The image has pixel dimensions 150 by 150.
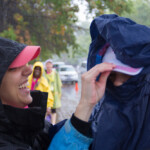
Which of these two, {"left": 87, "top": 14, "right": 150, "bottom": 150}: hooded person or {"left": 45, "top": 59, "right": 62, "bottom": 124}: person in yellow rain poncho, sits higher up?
{"left": 87, "top": 14, "right": 150, "bottom": 150}: hooded person

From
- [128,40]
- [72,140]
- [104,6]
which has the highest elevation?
[128,40]

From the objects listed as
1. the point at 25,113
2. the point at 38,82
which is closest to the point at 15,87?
the point at 25,113

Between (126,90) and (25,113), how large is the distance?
2.41 feet

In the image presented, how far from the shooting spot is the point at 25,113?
1.42 m

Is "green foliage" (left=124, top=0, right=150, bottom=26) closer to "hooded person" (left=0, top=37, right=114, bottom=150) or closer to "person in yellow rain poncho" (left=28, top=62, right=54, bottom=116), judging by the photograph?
"person in yellow rain poncho" (left=28, top=62, right=54, bottom=116)

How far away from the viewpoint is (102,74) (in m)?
1.28

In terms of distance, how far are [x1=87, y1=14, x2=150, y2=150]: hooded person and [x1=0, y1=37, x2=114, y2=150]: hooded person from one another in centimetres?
9

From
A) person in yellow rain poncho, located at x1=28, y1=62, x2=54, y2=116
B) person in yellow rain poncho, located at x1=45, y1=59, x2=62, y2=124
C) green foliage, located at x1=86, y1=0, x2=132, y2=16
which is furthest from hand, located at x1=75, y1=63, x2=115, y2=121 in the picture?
green foliage, located at x1=86, y1=0, x2=132, y2=16

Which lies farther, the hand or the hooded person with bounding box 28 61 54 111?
the hooded person with bounding box 28 61 54 111

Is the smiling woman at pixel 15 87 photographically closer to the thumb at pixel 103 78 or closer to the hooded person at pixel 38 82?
the thumb at pixel 103 78

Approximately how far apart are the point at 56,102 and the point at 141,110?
15.0 ft

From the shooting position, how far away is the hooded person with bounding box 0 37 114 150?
1.22 meters

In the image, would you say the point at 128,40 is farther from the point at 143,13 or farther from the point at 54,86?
the point at 143,13

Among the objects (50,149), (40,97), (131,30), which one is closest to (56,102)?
(40,97)
